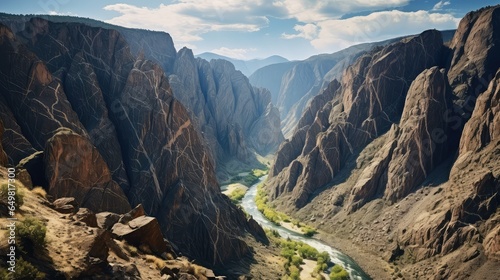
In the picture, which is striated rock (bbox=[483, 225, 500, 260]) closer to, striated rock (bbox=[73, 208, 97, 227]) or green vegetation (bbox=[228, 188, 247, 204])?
striated rock (bbox=[73, 208, 97, 227])

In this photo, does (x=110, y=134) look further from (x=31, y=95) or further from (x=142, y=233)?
(x=142, y=233)

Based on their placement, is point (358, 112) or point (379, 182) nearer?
point (379, 182)

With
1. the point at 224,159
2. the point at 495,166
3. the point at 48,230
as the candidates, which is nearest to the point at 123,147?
the point at 48,230

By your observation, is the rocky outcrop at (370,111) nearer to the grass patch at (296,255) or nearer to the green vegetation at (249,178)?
the grass patch at (296,255)

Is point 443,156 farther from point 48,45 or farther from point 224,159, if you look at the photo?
point 224,159

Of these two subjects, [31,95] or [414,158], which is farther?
[414,158]

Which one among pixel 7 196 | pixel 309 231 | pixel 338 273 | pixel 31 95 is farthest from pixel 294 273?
pixel 31 95

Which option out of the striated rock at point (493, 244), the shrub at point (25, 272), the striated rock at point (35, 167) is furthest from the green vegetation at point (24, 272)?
the striated rock at point (493, 244)
